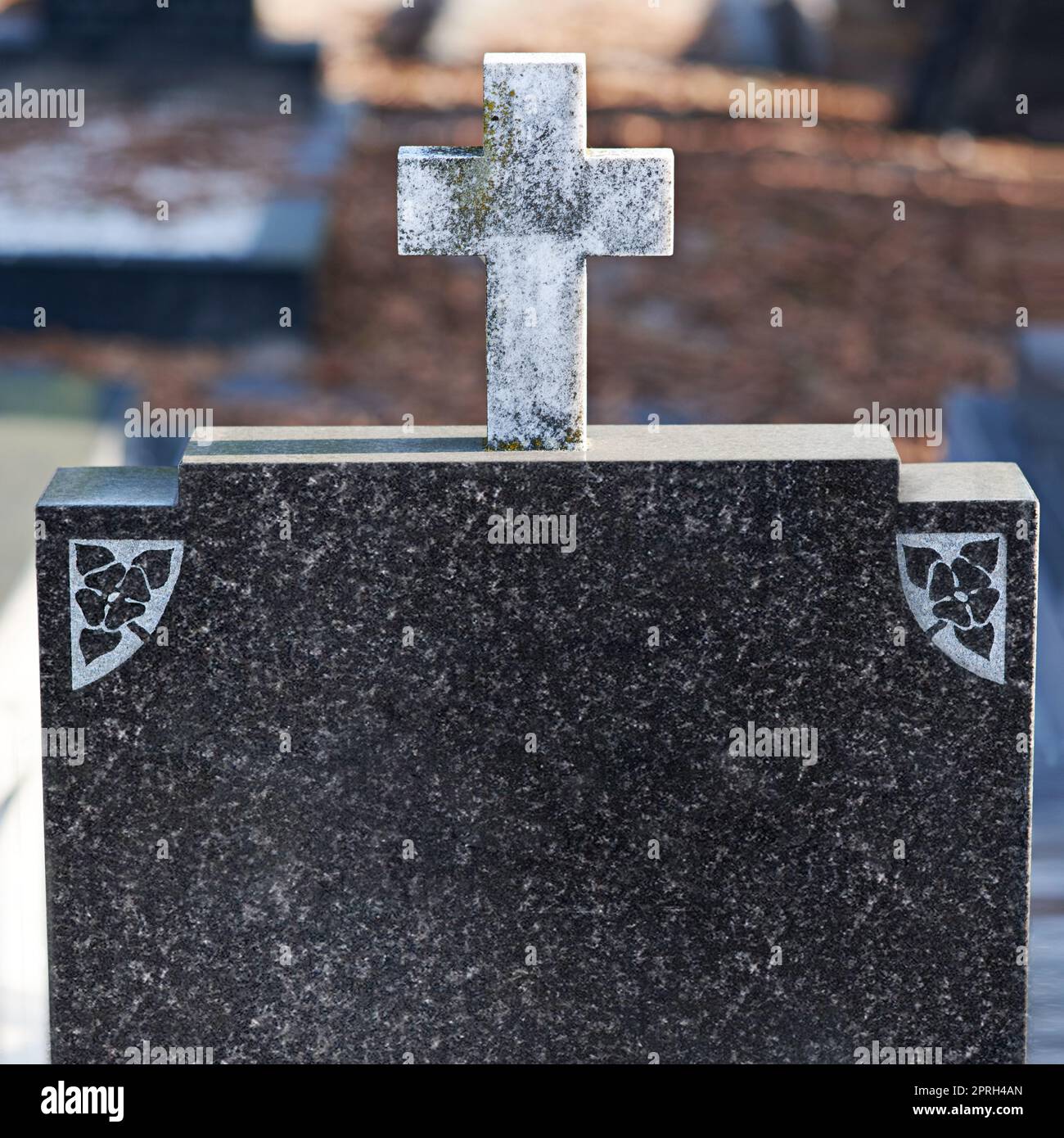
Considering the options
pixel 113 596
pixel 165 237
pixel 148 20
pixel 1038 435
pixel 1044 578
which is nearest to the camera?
pixel 113 596

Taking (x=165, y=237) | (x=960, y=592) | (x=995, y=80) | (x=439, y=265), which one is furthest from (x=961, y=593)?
(x=995, y=80)

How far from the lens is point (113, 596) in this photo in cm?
377

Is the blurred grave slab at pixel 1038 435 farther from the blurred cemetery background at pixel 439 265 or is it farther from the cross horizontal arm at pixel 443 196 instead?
the cross horizontal arm at pixel 443 196

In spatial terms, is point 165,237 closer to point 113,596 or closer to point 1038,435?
point 1038,435

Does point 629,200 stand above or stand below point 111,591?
above

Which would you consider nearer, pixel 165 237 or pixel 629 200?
pixel 629 200

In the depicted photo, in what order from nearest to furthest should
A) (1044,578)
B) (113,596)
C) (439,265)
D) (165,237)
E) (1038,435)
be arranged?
(113,596) → (1044,578) → (1038,435) → (165,237) → (439,265)

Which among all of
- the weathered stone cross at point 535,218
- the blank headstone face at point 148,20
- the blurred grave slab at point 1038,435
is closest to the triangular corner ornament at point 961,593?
the weathered stone cross at point 535,218

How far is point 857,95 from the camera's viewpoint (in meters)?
15.5

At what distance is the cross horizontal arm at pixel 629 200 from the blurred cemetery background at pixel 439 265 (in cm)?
184

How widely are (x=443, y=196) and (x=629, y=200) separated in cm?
34

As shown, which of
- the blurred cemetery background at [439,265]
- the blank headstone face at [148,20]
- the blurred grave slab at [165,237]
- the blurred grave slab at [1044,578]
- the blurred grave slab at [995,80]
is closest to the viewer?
the blurred grave slab at [1044,578]

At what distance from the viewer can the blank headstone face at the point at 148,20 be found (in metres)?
13.7

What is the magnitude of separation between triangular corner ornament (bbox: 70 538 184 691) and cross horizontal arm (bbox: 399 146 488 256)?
74 centimetres
